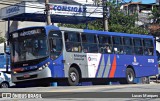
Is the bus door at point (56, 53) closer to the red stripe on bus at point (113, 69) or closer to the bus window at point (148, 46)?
the red stripe on bus at point (113, 69)

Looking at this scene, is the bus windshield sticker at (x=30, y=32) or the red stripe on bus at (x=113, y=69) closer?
the bus windshield sticker at (x=30, y=32)

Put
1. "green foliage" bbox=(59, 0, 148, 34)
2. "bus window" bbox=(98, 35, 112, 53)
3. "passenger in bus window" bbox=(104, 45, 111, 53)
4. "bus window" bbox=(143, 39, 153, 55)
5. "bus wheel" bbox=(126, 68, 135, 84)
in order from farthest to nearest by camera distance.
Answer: "green foliage" bbox=(59, 0, 148, 34)
"bus window" bbox=(143, 39, 153, 55)
"bus wheel" bbox=(126, 68, 135, 84)
"passenger in bus window" bbox=(104, 45, 111, 53)
"bus window" bbox=(98, 35, 112, 53)

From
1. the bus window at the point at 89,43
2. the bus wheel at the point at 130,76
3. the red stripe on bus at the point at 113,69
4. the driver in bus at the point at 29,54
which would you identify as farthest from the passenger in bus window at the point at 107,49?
the driver in bus at the point at 29,54

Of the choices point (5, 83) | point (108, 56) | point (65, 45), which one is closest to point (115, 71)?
point (108, 56)

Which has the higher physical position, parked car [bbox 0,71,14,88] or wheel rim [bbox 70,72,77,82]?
wheel rim [bbox 70,72,77,82]

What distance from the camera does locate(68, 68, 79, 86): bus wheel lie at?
2021 centimetres

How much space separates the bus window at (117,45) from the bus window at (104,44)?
0.39 m

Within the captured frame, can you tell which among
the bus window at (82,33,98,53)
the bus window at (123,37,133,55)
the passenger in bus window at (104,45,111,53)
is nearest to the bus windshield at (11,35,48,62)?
the bus window at (82,33,98,53)

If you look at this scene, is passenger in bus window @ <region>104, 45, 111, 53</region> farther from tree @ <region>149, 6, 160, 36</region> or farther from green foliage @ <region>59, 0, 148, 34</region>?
tree @ <region>149, 6, 160, 36</region>

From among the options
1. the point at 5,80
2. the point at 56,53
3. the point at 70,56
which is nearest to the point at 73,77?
the point at 70,56

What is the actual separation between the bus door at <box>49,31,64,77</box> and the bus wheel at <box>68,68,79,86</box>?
0.66 m

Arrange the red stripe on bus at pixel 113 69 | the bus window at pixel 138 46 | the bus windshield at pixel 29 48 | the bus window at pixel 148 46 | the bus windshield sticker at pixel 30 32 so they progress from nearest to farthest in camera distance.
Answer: the bus windshield at pixel 29 48 → the bus windshield sticker at pixel 30 32 → the red stripe on bus at pixel 113 69 → the bus window at pixel 138 46 → the bus window at pixel 148 46

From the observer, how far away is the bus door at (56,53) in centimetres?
1933

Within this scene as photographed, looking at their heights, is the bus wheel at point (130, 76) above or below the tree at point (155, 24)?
below
